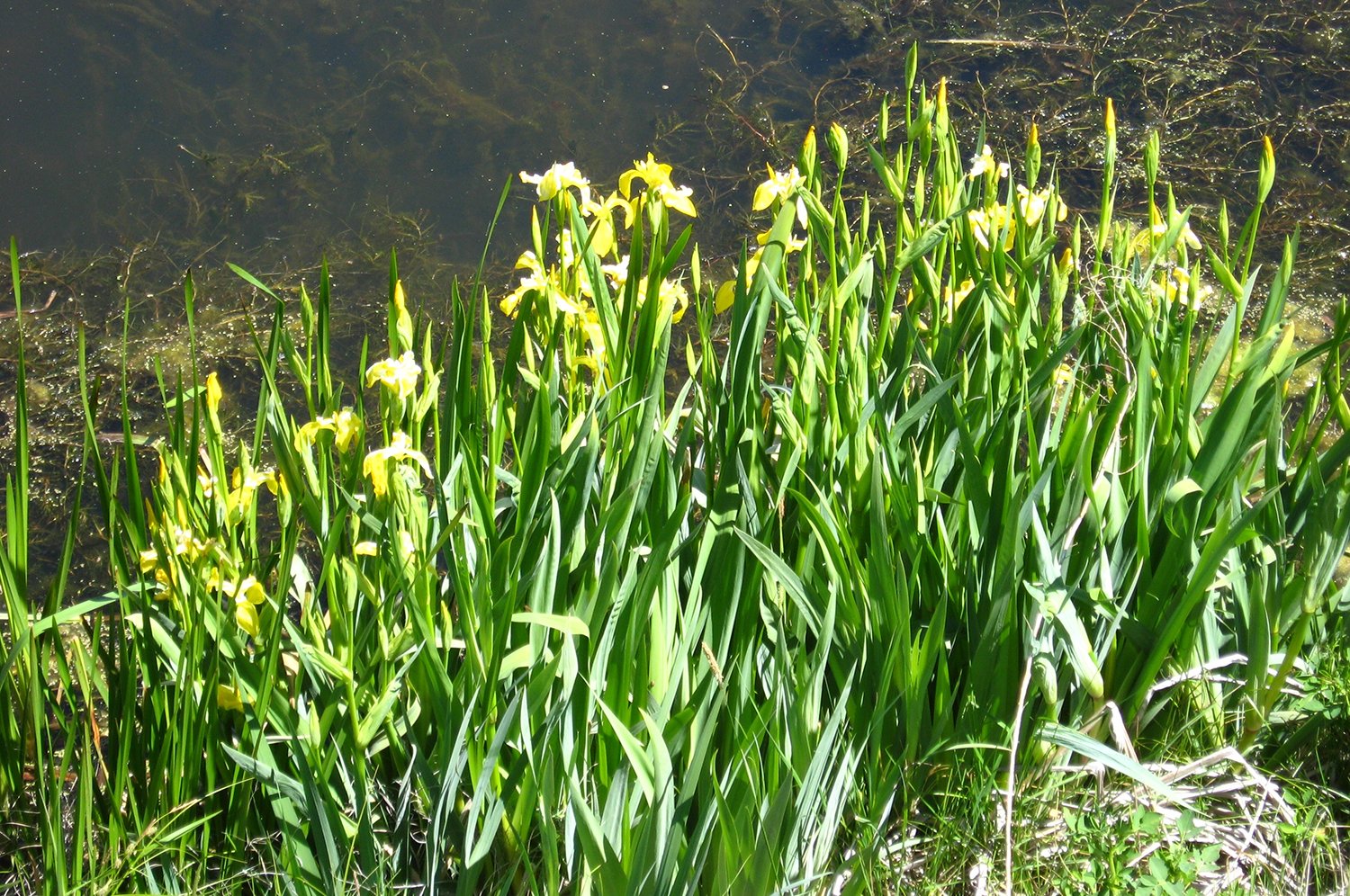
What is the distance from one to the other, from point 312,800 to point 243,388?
2239 millimetres

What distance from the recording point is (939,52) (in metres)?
4.36

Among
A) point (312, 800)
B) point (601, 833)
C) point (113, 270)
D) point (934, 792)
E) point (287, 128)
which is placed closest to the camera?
point (601, 833)

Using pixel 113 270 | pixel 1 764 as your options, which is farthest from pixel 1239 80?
pixel 1 764

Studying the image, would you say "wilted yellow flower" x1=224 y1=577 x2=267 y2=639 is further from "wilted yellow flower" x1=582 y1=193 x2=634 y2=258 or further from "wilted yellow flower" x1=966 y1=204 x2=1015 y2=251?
"wilted yellow flower" x1=966 y1=204 x2=1015 y2=251

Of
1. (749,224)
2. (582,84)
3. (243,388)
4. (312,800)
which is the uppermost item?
(582,84)

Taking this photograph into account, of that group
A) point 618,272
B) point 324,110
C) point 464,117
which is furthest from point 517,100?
point 618,272

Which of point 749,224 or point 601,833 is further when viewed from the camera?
point 749,224

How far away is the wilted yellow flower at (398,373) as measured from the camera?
1341 millimetres

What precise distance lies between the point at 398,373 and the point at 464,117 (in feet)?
9.66

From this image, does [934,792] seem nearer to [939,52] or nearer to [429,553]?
[429,553]

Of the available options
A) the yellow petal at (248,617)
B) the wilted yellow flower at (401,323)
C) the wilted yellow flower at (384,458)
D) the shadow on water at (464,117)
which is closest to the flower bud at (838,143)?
the wilted yellow flower at (401,323)

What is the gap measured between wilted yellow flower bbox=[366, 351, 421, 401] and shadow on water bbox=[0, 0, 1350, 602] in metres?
2.17

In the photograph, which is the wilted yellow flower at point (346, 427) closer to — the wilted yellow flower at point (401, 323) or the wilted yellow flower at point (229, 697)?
the wilted yellow flower at point (401, 323)

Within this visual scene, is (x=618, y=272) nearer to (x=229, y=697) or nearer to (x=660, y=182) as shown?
(x=660, y=182)
